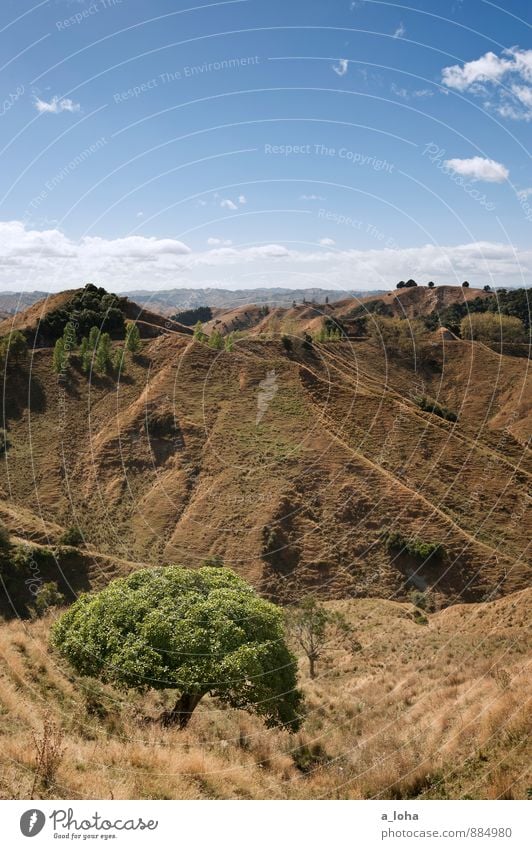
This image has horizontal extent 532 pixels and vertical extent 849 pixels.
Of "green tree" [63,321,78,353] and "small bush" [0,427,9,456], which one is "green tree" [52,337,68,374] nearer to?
"green tree" [63,321,78,353]

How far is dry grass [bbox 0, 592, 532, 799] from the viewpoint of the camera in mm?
11078

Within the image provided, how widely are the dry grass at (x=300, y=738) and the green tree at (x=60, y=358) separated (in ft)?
165

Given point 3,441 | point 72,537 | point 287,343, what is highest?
point 287,343

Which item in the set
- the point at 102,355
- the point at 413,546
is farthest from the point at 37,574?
the point at 102,355

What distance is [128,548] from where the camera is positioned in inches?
2000

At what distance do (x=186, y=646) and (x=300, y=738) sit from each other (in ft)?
17.2

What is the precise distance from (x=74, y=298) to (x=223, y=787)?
288ft

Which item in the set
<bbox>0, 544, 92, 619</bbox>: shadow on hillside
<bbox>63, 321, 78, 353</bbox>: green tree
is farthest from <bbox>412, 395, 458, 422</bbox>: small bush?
<bbox>0, 544, 92, 619</bbox>: shadow on hillside

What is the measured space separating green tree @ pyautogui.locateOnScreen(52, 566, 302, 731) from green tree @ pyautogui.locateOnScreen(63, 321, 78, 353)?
6028 centimetres

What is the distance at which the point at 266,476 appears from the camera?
55688 mm

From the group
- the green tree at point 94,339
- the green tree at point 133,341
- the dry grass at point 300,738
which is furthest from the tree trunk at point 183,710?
the green tree at point 133,341

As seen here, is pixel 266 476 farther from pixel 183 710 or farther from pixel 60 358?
pixel 183 710

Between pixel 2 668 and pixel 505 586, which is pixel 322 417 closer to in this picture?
pixel 505 586

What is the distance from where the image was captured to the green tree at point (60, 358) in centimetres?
7112
